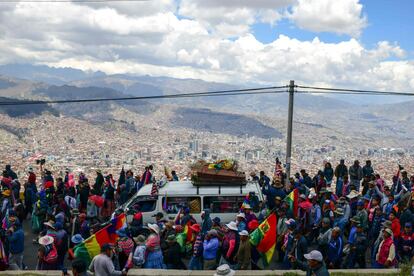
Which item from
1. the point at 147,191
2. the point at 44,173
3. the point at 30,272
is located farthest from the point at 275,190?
the point at 44,173

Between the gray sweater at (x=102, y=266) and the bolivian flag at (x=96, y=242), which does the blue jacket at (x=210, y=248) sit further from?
the gray sweater at (x=102, y=266)

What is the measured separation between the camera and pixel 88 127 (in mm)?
172625

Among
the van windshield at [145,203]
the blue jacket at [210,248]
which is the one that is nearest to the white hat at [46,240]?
the blue jacket at [210,248]

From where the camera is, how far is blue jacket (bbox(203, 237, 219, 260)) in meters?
9.81

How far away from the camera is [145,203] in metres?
13.9

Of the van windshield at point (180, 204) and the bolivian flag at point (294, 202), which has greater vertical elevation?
the bolivian flag at point (294, 202)

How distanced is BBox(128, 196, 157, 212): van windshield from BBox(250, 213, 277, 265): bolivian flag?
4.39 m

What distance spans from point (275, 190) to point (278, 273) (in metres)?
4.38

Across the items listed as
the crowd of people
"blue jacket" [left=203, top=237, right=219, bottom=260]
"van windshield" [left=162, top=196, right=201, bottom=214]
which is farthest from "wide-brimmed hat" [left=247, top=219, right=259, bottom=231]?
"van windshield" [left=162, top=196, right=201, bottom=214]

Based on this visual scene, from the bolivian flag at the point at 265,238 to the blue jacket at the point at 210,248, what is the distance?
1.02 metres

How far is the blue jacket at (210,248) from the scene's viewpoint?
9812mm

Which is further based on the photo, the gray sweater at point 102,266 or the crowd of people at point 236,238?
the crowd of people at point 236,238

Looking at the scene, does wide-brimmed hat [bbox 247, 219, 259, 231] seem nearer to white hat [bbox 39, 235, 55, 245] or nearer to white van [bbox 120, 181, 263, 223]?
white van [bbox 120, 181, 263, 223]

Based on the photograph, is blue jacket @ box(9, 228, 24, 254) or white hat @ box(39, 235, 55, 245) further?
blue jacket @ box(9, 228, 24, 254)
